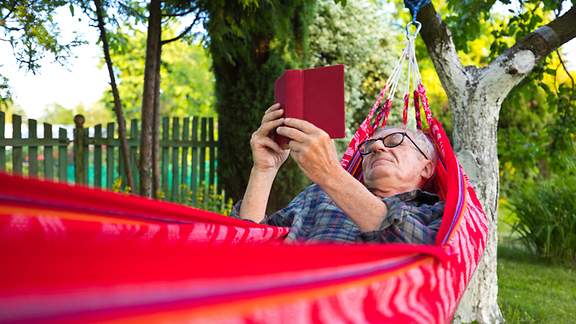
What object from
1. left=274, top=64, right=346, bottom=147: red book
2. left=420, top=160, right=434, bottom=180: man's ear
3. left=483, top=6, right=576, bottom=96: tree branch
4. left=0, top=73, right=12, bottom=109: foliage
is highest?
left=483, top=6, right=576, bottom=96: tree branch

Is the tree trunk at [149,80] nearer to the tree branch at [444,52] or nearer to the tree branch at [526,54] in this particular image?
the tree branch at [444,52]

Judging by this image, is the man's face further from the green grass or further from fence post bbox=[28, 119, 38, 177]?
fence post bbox=[28, 119, 38, 177]

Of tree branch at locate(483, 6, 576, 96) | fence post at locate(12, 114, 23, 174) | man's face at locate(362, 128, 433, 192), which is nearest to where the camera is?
man's face at locate(362, 128, 433, 192)

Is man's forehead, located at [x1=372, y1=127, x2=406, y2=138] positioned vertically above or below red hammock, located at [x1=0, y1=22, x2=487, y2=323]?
above

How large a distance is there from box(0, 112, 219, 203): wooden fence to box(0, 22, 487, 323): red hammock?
3.29 m

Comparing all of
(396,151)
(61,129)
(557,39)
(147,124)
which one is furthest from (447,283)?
(61,129)

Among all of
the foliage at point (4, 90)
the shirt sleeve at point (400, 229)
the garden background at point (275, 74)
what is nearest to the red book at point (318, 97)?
the shirt sleeve at point (400, 229)

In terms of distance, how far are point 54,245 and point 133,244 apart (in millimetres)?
124

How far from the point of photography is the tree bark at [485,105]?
3230mm

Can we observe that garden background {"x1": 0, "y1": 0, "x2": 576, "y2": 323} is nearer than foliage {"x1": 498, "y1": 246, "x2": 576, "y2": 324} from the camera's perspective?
No

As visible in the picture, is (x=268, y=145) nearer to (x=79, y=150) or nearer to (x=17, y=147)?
(x=17, y=147)

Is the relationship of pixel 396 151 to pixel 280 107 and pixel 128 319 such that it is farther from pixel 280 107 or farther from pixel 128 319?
pixel 128 319

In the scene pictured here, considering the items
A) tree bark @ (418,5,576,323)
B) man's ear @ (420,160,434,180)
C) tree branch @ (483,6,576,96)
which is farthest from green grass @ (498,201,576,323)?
man's ear @ (420,160,434,180)

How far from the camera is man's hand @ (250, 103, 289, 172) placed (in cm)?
185
